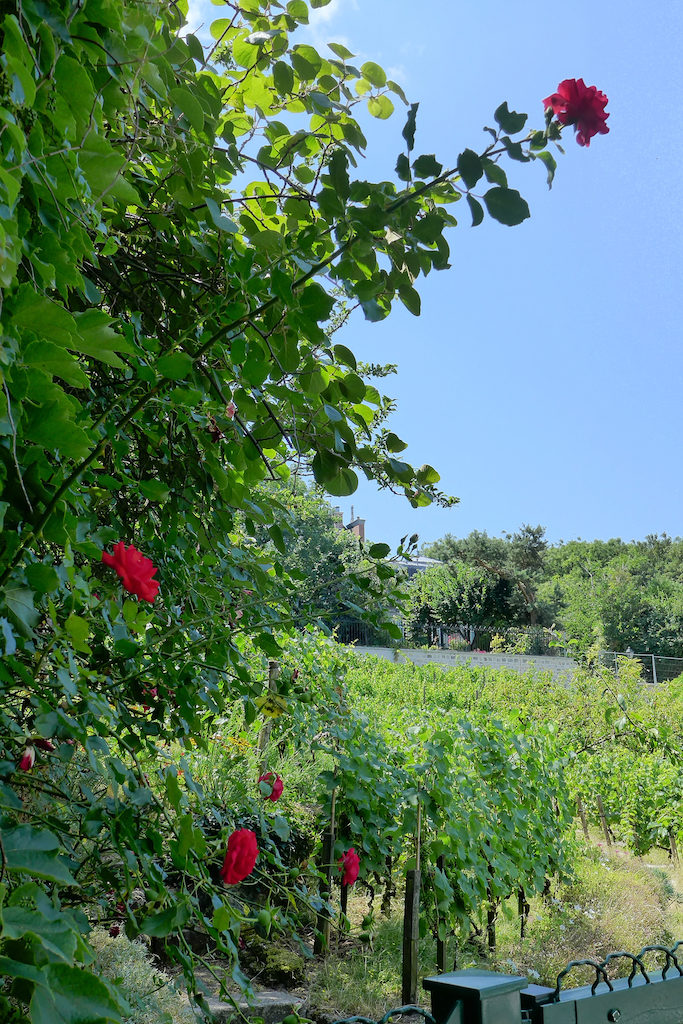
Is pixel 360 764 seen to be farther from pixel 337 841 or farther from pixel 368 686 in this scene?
pixel 368 686

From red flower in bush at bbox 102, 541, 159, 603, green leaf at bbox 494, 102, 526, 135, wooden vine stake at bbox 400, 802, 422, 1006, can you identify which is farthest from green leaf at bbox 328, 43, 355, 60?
wooden vine stake at bbox 400, 802, 422, 1006

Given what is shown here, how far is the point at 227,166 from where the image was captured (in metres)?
1.08

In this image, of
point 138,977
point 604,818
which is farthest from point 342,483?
point 604,818

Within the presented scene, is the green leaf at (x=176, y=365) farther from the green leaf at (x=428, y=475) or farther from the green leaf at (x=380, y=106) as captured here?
the green leaf at (x=380, y=106)

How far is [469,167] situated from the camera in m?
0.78

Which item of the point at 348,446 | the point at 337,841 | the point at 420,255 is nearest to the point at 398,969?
the point at 337,841

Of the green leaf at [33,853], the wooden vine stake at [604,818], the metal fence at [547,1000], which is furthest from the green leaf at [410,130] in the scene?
the wooden vine stake at [604,818]

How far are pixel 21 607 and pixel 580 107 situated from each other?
0.91 metres

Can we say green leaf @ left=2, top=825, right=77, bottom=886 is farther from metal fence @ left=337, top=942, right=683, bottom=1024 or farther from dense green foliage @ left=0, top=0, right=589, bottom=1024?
metal fence @ left=337, top=942, right=683, bottom=1024

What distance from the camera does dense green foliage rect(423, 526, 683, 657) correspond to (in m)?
28.0

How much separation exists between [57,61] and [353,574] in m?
0.88

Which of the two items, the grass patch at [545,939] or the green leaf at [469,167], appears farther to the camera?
the grass patch at [545,939]

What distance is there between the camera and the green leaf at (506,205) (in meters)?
0.82

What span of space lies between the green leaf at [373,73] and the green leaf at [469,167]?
19.6 inches
